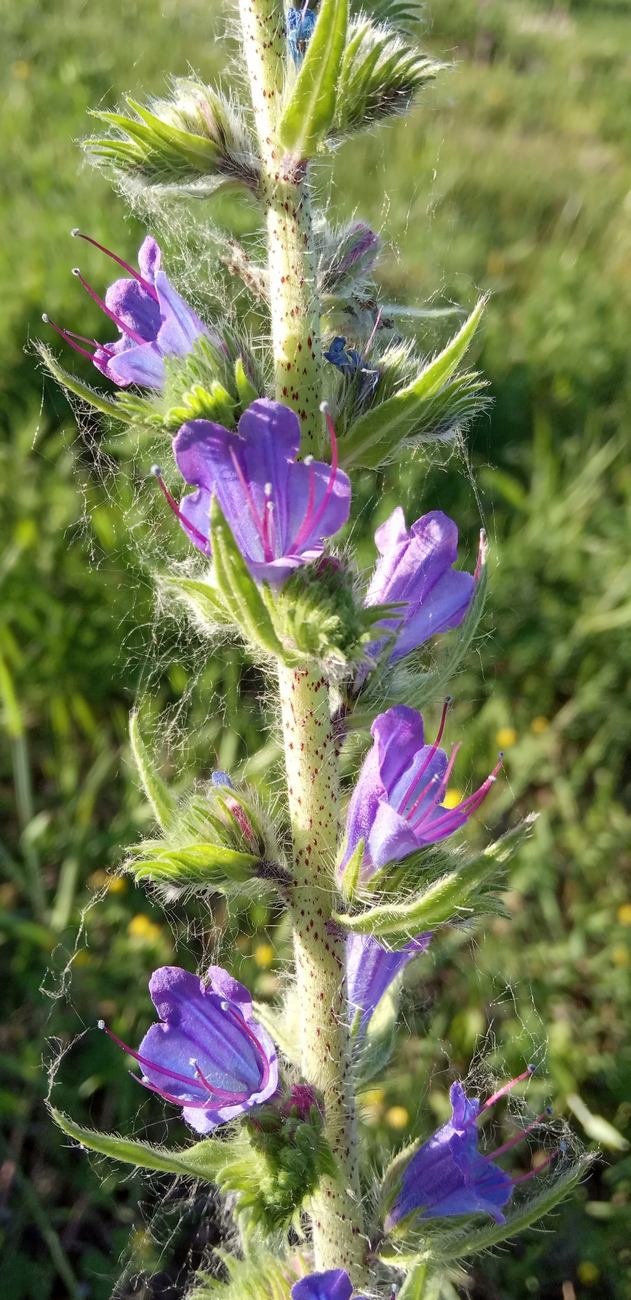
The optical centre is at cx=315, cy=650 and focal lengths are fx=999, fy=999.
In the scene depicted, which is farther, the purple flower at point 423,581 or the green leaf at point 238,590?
the purple flower at point 423,581

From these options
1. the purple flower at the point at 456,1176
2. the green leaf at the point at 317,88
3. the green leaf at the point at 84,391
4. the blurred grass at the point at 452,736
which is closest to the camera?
the green leaf at the point at 317,88

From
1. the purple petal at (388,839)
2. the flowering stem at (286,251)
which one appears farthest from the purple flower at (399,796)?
the flowering stem at (286,251)

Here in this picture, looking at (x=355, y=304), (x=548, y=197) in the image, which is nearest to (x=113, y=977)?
(x=355, y=304)

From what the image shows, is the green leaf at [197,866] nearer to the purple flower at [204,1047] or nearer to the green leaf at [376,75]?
the purple flower at [204,1047]

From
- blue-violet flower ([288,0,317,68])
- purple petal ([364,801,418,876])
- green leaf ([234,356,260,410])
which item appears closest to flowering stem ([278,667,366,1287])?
purple petal ([364,801,418,876])

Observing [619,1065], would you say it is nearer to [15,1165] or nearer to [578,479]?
[15,1165]

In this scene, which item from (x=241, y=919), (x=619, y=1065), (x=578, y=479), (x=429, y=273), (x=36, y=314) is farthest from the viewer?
(x=429, y=273)
